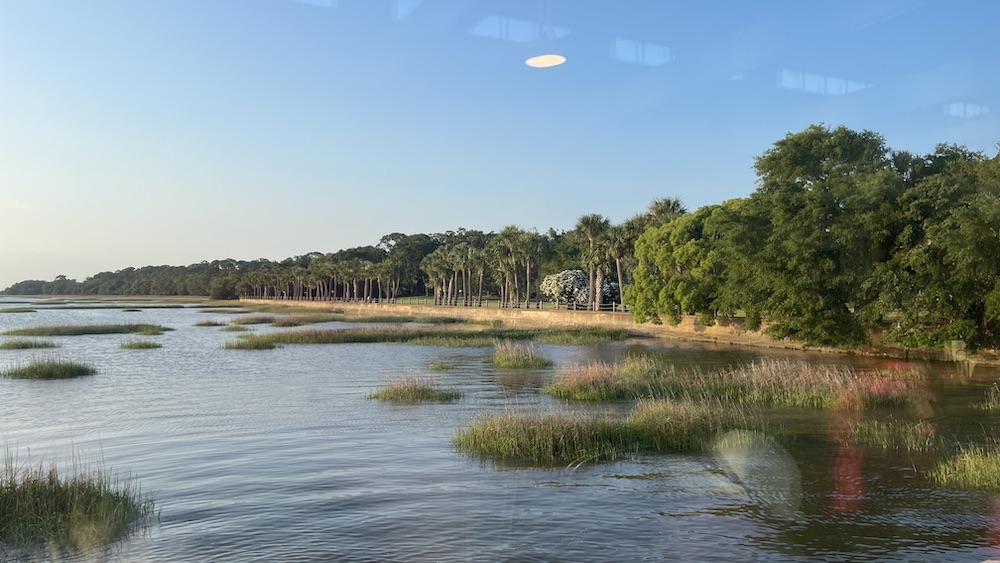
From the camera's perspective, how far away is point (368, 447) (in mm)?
17562

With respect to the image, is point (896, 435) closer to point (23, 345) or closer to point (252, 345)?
point (252, 345)

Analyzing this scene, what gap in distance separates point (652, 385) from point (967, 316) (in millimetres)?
22174

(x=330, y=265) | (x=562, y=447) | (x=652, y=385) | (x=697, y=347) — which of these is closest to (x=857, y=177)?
(x=697, y=347)

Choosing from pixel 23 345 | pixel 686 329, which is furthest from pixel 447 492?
pixel 686 329

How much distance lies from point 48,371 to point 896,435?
1345 inches

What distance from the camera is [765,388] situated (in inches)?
921

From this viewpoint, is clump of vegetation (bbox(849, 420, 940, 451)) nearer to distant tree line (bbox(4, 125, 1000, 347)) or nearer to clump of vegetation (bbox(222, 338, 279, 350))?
distant tree line (bbox(4, 125, 1000, 347))

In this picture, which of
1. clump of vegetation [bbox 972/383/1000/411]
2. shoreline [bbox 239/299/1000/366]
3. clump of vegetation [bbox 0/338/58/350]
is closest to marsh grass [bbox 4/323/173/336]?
clump of vegetation [bbox 0/338/58/350]

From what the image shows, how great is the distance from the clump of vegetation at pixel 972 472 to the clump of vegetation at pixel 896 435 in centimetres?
208

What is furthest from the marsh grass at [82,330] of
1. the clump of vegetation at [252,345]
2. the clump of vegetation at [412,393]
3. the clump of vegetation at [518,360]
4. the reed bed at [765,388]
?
the reed bed at [765,388]

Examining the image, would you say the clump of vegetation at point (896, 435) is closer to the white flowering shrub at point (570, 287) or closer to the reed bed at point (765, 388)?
the reed bed at point (765, 388)

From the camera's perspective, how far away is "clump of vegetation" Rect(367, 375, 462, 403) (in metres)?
25.2

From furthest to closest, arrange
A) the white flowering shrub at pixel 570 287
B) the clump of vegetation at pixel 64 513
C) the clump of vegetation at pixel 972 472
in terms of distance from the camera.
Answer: the white flowering shrub at pixel 570 287
the clump of vegetation at pixel 972 472
the clump of vegetation at pixel 64 513

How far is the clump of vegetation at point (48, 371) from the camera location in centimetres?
3278
